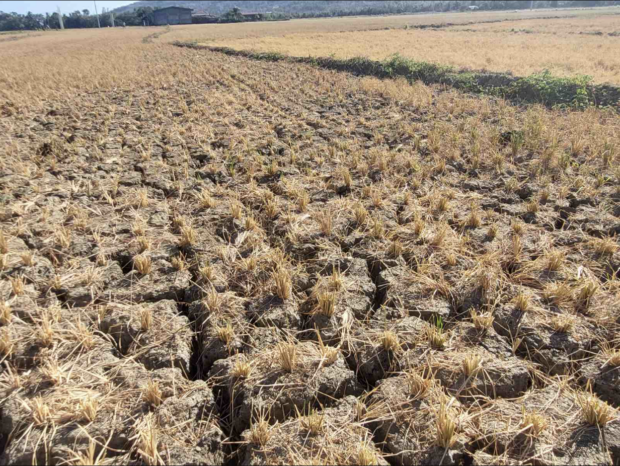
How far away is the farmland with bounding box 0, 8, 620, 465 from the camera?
229 centimetres

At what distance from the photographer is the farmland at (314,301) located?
229 centimetres

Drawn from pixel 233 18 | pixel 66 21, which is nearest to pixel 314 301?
pixel 233 18

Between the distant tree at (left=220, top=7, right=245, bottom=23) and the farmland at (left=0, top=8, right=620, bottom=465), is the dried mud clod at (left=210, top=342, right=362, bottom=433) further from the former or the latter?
the distant tree at (left=220, top=7, right=245, bottom=23)

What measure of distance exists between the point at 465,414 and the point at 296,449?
103 centimetres

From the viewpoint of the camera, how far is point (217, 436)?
7.69 ft

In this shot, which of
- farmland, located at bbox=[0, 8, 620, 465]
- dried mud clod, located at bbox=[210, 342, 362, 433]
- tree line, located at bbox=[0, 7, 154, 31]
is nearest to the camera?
farmland, located at bbox=[0, 8, 620, 465]

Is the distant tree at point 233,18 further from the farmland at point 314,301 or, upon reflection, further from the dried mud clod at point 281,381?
the dried mud clod at point 281,381

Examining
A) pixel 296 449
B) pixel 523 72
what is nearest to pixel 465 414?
pixel 296 449

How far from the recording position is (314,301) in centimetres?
340

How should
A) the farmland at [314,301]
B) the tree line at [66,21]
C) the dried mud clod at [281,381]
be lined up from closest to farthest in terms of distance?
the farmland at [314,301] → the dried mud clod at [281,381] → the tree line at [66,21]

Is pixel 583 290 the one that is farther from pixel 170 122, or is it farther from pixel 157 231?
pixel 170 122

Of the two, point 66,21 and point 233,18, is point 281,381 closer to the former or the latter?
point 233,18

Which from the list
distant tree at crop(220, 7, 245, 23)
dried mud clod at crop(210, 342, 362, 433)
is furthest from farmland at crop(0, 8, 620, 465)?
distant tree at crop(220, 7, 245, 23)

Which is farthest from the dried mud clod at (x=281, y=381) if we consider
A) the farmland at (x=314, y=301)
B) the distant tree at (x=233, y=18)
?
the distant tree at (x=233, y=18)
